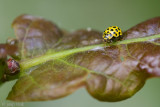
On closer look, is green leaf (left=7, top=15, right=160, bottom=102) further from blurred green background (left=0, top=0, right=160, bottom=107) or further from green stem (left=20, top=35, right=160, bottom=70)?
blurred green background (left=0, top=0, right=160, bottom=107)

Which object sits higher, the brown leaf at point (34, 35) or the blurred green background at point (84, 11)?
the brown leaf at point (34, 35)

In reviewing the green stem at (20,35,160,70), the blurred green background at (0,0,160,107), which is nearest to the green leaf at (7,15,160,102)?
the green stem at (20,35,160,70)

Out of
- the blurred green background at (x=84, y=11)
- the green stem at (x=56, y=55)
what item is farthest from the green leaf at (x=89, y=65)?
the blurred green background at (x=84, y=11)

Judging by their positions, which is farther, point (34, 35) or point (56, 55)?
point (34, 35)

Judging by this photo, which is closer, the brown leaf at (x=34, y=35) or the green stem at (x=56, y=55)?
the green stem at (x=56, y=55)

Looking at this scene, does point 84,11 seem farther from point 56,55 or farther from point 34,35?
point 56,55

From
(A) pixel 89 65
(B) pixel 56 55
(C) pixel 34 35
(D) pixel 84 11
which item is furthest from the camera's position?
(D) pixel 84 11

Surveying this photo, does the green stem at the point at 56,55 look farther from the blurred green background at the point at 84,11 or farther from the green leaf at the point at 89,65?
the blurred green background at the point at 84,11

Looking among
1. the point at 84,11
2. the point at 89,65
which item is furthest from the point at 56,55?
the point at 84,11

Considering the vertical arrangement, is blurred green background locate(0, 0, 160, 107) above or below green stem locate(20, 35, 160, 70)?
below
